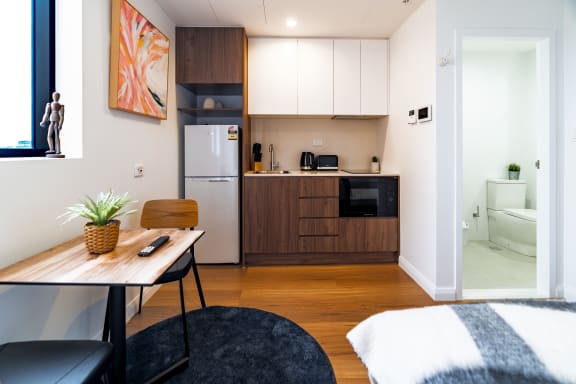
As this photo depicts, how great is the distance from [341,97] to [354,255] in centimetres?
177

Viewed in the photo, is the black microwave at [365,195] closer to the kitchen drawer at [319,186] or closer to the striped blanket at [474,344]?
the kitchen drawer at [319,186]

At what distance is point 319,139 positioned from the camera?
387 cm

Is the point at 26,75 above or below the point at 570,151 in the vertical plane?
above

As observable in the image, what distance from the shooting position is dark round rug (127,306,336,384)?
5.13ft

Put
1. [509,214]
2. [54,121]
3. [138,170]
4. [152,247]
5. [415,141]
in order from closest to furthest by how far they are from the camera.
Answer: [152,247] < [54,121] < [138,170] < [415,141] < [509,214]

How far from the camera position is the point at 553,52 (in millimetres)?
2453

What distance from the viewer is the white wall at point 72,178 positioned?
1271mm

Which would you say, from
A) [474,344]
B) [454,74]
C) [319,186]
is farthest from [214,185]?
[474,344]

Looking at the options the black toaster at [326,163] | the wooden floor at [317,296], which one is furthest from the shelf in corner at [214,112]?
the wooden floor at [317,296]

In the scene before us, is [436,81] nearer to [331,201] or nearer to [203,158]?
[331,201]

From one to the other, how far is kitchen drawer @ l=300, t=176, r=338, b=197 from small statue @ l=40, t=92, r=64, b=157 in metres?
2.15

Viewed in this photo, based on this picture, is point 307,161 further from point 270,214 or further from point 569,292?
point 569,292

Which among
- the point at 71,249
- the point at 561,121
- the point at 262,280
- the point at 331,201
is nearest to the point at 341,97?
the point at 331,201

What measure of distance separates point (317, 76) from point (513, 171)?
274 cm
